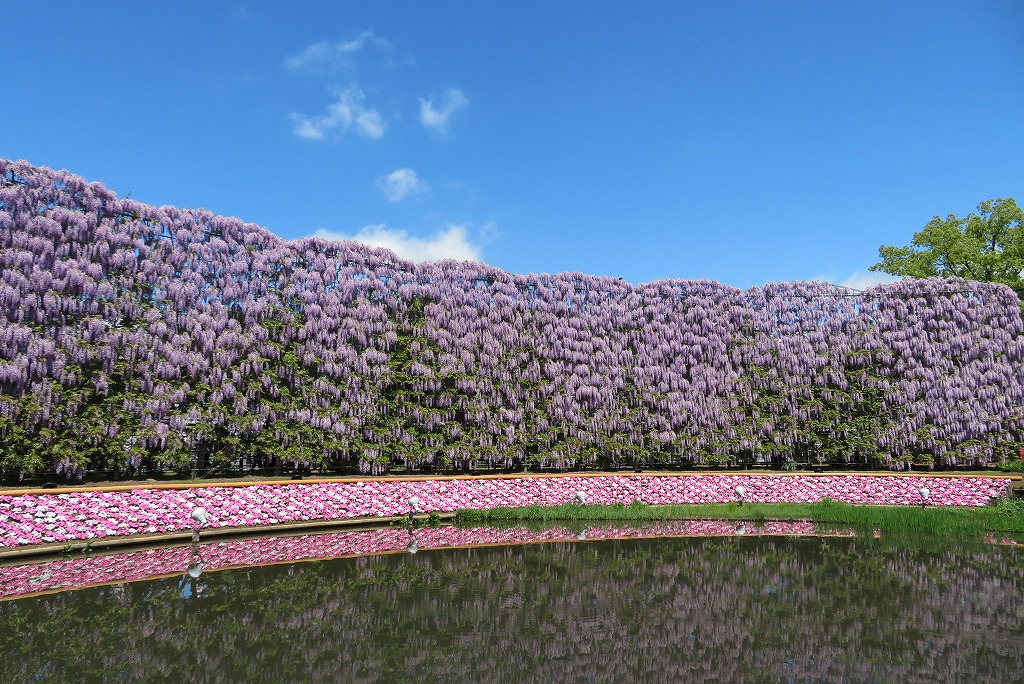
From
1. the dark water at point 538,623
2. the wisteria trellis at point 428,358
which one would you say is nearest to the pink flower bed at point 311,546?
the dark water at point 538,623

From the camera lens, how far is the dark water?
4.66m

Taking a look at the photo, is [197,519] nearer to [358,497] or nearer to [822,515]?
[358,497]

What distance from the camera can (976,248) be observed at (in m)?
26.9

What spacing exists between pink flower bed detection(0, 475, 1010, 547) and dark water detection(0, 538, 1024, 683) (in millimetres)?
3400

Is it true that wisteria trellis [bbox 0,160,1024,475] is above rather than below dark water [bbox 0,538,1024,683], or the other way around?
above

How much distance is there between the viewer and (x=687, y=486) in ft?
50.5

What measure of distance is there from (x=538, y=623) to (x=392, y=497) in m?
7.63

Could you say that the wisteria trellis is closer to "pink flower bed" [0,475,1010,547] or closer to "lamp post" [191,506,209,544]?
"pink flower bed" [0,475,1010,547]

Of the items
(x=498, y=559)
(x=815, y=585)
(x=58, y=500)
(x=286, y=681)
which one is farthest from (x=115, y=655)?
(x=815, y=585)

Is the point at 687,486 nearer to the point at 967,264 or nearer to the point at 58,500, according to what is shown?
the point at 58,500

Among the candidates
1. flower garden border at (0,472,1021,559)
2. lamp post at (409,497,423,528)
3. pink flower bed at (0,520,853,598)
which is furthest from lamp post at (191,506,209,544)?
lamp post at (409,497,423,528)

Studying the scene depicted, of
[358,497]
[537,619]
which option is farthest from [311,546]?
[537,619]

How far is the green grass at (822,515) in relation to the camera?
38.4 ft

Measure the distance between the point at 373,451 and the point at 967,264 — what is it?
26226mm
